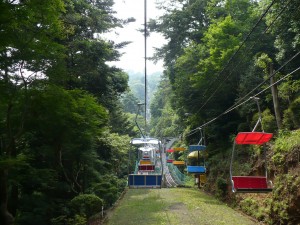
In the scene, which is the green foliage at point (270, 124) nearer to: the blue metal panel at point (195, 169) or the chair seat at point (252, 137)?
the blue metal panel at point (195, 169)

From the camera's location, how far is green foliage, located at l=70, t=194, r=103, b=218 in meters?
12.9

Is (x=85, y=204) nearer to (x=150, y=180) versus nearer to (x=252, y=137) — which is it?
(x=150, y=180)

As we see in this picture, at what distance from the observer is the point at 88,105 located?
12055 millimetres

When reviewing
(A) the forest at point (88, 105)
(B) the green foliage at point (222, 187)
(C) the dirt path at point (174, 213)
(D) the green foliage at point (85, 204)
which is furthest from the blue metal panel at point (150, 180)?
(D) the green foliage at point (85, 204)

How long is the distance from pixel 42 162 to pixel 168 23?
23783mm

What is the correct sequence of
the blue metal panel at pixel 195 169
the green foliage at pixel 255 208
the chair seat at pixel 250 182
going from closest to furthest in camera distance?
1. the chair seat at pixel 250 182
2. the green foliage at pixel 255 208
3. the blue metal panel at pixel 195 169

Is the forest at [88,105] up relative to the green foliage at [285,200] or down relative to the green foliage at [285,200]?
up

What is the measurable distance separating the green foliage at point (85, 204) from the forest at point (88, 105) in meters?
0.05

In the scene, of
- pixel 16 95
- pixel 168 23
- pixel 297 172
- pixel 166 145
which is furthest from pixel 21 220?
pixel 166 145

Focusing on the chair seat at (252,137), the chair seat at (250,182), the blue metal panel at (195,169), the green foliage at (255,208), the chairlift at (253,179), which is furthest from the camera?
the blue metal panel at (195,169)

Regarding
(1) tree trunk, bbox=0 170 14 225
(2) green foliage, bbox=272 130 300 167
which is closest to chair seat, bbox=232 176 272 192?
(2) green foliage, bbox=272 130 300 167

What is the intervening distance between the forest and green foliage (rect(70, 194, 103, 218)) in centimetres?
5

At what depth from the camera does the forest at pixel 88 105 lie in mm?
9495

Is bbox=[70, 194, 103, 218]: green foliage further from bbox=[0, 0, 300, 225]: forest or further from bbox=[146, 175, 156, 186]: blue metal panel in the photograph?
bbox=[146, 175, 156, 186]: blue metal panel
